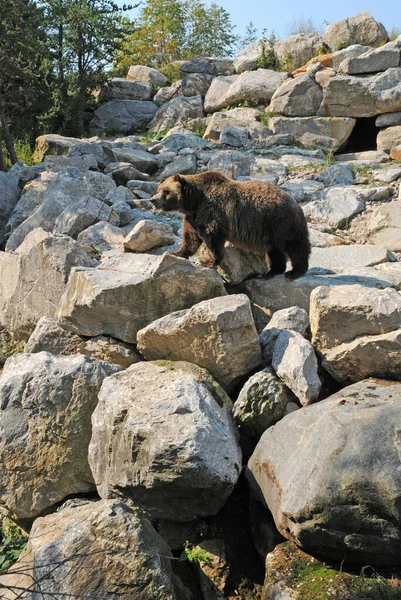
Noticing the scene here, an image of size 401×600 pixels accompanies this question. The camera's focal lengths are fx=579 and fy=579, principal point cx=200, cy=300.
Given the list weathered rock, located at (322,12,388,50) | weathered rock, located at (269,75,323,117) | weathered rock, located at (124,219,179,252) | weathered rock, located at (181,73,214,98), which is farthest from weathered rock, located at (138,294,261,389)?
weathered rock, located at (181,73,214,98)

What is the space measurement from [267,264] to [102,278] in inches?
79.2

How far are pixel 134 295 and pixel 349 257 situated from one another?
10.5 ft

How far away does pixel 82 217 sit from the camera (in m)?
8.32

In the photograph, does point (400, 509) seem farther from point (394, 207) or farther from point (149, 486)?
point (394, 207)

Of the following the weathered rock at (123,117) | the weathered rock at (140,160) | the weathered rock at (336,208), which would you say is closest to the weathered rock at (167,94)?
the weathered rock at (123,117)

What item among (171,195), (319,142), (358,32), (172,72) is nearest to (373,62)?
(358,32)

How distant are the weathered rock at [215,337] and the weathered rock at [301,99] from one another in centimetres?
1103

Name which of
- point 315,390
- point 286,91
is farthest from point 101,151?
point 315,390

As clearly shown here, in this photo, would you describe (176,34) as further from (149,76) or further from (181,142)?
(181,142)

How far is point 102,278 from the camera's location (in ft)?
19.5

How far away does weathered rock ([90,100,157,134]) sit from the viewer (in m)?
17.4

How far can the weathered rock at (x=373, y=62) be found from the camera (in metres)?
15.0

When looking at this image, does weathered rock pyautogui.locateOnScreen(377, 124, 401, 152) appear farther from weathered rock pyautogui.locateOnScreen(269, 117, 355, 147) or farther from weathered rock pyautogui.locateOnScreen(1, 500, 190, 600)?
weathered rock pyautogui.locateOnScreen(1, 500, 190, 600)

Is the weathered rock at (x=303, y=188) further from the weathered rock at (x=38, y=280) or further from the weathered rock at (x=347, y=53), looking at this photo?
the weathered rock at (x=347, y=53)
